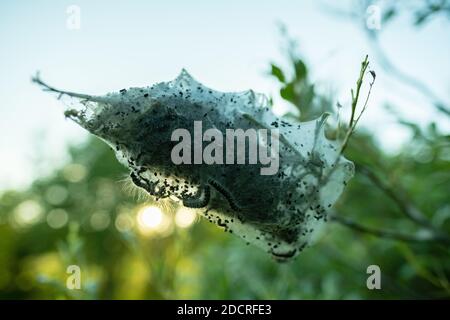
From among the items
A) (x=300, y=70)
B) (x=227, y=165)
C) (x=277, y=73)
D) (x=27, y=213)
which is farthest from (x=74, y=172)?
(x=227, y=165)

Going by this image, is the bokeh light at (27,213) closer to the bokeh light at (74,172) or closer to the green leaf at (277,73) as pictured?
the bokeh light at (74,172)

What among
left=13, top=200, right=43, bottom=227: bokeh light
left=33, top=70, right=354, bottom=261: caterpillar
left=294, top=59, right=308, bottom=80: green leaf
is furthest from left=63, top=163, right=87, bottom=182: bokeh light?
left=33, top=70, right=354, bottom=261: caterpillar

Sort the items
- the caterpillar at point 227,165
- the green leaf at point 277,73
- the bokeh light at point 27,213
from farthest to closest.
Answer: the bokeh light at point 27,213
the green leaf at point 277,73
the caterpillar at point 227,165

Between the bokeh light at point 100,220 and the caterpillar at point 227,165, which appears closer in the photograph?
the caterpillar at point 227,165

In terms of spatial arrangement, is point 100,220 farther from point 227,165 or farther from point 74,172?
point 227,165

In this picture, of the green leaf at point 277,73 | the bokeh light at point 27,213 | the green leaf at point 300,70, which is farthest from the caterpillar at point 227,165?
the bokeh light at point 27,213
